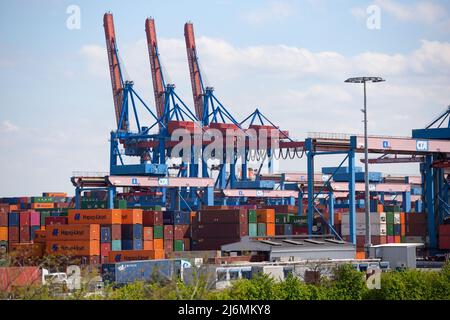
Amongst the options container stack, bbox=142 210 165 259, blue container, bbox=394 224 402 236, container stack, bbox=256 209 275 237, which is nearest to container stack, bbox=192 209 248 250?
container stack, bbox=256 209 275 237

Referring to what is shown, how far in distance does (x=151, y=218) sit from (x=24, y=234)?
1507 cm

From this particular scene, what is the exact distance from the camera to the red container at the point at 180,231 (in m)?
81.6

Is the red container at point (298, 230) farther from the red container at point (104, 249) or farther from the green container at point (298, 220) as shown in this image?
the red container at point (104, 249)

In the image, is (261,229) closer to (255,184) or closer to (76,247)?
(76,247)

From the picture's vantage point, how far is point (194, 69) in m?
148

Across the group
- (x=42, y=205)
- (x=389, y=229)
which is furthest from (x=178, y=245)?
(x=42, y=205)

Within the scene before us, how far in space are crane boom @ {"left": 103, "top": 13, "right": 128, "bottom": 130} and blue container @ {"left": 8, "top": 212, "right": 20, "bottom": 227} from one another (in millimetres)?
44946

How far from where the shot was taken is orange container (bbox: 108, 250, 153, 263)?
67750 mm

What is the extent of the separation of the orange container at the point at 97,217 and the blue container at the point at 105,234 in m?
1.08

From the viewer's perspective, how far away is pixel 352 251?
63.3m

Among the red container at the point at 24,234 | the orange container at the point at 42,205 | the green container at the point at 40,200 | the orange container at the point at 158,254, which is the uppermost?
the green container at the point at 40,200

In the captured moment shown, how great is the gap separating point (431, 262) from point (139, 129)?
224ft

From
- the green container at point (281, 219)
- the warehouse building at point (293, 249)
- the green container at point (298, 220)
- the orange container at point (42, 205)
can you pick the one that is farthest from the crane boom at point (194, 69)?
the warehouse building at point (293, 249)
